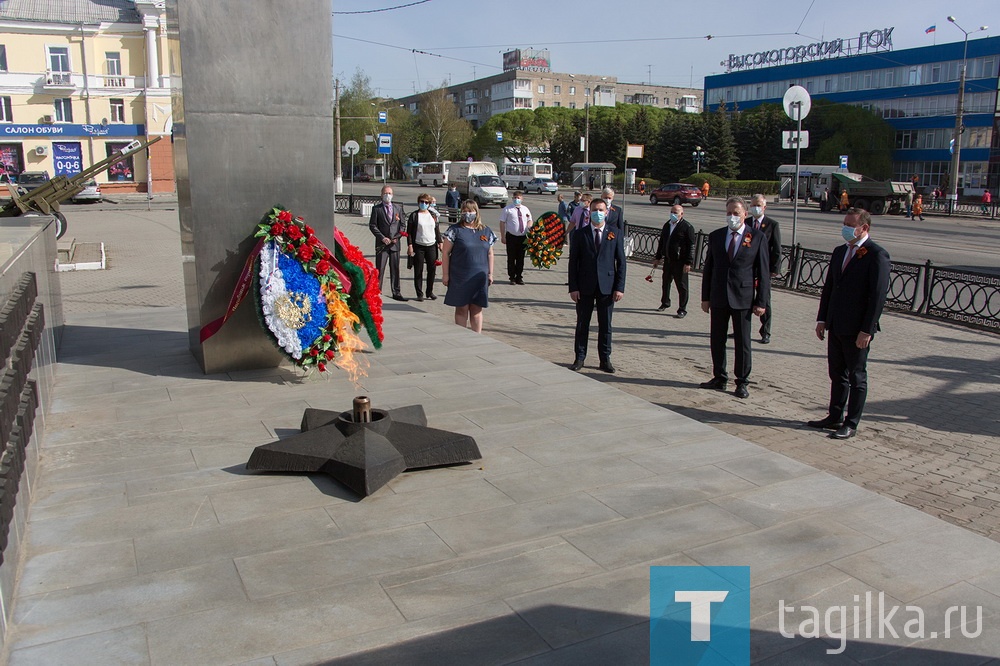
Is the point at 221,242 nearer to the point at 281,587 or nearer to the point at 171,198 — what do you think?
Answer: the point at 281,587

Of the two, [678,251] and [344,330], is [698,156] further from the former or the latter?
[344,330]

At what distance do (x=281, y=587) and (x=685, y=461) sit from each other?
273cm

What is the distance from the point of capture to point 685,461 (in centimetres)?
518

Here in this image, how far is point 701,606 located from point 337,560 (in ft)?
5.56

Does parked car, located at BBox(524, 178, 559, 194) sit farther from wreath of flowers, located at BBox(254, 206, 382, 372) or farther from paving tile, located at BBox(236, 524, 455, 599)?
paving tile, located at BBox(236, 524, 455, 599)

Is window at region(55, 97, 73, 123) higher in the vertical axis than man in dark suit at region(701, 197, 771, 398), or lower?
higher

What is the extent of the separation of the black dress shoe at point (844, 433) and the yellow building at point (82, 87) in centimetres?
4914

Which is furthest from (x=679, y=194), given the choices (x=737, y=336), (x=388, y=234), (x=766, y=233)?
(x=737, y=336)

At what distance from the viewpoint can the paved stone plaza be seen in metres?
3.23

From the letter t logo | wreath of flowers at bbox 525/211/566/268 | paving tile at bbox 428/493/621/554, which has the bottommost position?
the letter t logo

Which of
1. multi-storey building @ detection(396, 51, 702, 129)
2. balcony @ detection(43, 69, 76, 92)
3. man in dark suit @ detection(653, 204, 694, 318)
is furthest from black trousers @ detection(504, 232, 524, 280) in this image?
multi-storey building @ detection(396, 51, 702, 129)

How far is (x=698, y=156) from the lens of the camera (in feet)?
206

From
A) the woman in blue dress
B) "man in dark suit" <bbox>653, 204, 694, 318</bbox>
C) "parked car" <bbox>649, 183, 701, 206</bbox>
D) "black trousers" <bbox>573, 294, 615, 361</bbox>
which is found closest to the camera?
"black trousers" <bbox>573, 294, 615, 361</bbox>

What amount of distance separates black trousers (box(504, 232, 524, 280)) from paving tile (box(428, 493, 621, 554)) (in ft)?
37.5
